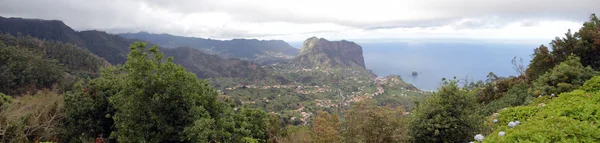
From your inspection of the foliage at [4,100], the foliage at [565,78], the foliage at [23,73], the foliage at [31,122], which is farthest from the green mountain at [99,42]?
the foliage at [565,78]

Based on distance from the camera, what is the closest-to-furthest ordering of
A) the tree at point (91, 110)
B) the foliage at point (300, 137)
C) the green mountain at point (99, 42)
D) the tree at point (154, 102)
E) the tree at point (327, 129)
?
the tree at point (327, 129) < the tree at point (154, 102) < the foliage at point (300, 137) < the tree at point (91, 110) < the green mountain at point (99, 42)

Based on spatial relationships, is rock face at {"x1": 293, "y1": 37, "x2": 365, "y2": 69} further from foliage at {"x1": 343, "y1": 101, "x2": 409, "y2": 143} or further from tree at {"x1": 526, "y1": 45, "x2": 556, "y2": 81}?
foliage at {"x1": 343, "y1": 101, "x2": 409, "y2": 143}

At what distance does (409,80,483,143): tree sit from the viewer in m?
6.78

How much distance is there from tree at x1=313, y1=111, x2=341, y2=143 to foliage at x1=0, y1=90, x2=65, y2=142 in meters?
8.88

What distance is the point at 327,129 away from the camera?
7477mm

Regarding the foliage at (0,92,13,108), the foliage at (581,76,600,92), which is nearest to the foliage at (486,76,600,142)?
the foliage at (581,76,600,92)

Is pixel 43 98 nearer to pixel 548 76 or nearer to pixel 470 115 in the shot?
pixel 470 115

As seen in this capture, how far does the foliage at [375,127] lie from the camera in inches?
279

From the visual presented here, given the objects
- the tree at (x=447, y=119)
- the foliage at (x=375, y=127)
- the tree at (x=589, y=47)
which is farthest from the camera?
the tree at (x=589, y=47)

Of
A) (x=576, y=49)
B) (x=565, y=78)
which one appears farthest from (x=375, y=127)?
(x=576, y=49)

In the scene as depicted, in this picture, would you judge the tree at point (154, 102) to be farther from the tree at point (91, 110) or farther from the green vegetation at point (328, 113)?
the tree at point (91, 110)

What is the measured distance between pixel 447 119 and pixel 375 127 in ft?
5.58

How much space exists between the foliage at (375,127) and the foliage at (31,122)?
984 centimetres

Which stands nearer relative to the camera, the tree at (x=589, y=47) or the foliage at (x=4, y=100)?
the foliage at (x=4, y=100)
